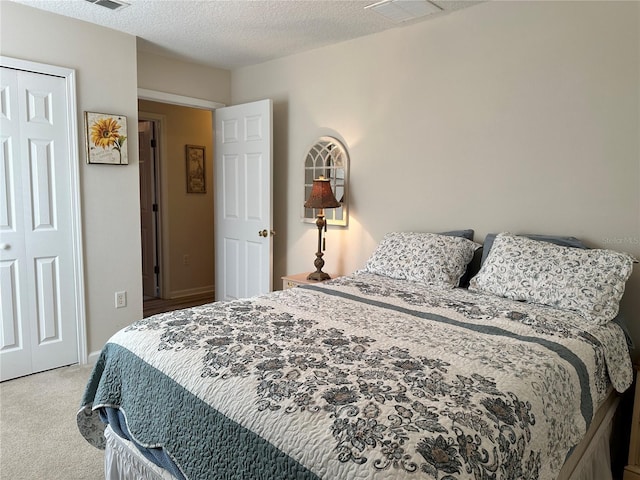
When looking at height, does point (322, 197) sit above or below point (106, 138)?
below

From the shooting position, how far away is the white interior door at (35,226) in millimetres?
2809

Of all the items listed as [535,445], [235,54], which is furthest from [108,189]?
[535,445]

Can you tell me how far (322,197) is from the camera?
3.30 metres

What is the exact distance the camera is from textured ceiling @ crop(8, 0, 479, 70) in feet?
8.98

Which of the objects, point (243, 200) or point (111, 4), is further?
A: point (243, 200)

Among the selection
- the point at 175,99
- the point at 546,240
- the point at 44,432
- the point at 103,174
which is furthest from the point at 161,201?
the point at 546,240

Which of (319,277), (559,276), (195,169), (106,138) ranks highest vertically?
(106,138)

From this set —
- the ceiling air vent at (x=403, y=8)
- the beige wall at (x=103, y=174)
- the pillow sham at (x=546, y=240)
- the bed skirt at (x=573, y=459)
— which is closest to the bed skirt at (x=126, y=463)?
the bed skirt at (x=573, y=459)

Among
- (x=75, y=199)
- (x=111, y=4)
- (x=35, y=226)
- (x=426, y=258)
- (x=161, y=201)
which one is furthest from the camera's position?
(x=161, y=201)

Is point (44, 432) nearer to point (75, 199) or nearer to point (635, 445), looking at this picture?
point (75, 199)

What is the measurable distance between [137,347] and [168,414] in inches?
13.2

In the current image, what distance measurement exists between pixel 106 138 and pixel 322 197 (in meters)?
1.60

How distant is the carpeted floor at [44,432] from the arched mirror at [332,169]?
6.97 feet

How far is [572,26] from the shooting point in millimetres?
2387
